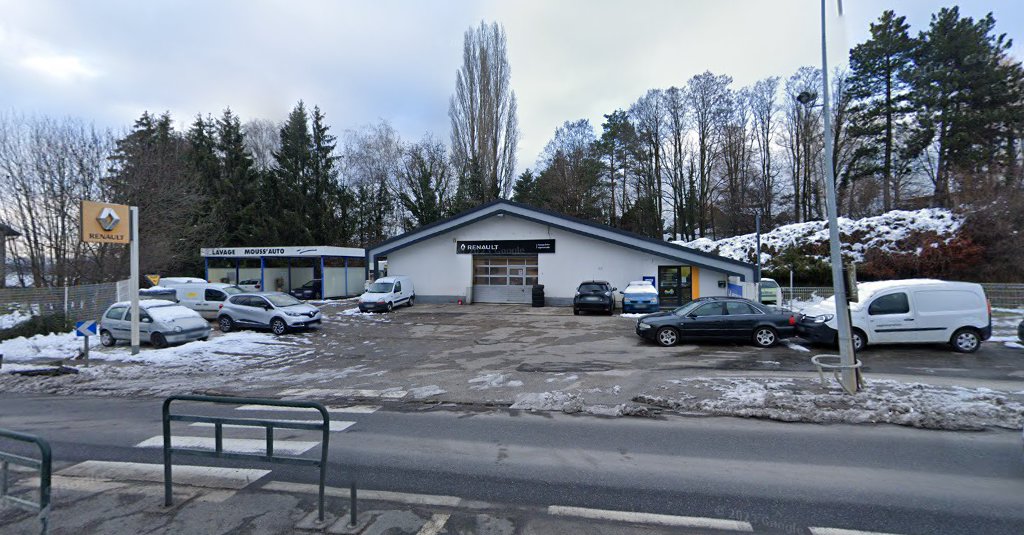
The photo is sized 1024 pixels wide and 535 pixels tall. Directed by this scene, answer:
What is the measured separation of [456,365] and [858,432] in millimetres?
→ 8227

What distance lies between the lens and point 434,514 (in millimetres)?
4160

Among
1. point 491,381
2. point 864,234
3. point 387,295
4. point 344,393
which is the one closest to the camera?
point 344,393

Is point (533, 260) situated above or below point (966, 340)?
above

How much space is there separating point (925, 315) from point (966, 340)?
4.16 ft

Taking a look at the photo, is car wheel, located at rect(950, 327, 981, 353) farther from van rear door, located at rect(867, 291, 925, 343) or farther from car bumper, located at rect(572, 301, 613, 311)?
car bumper, located at rect(572, 301, 613, 311)

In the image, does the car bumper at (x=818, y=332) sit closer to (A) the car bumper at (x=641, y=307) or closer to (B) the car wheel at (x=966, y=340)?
(B) the car wheel at (x=966, y=340)

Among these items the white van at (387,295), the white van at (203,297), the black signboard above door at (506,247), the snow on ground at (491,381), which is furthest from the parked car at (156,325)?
the black signboard above door at (506,247)

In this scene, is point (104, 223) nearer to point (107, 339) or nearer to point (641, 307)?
point (107, 339)

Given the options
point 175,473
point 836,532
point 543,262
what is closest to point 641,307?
point 543,262

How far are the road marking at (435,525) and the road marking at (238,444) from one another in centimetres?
249

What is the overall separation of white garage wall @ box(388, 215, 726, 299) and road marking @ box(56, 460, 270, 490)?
23147 mm

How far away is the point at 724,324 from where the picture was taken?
1426cm

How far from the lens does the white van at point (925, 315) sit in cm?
1256

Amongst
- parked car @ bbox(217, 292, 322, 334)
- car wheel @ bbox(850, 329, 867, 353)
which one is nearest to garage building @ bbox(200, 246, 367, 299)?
parked car @ bbox(217, 292, 322, 334)
